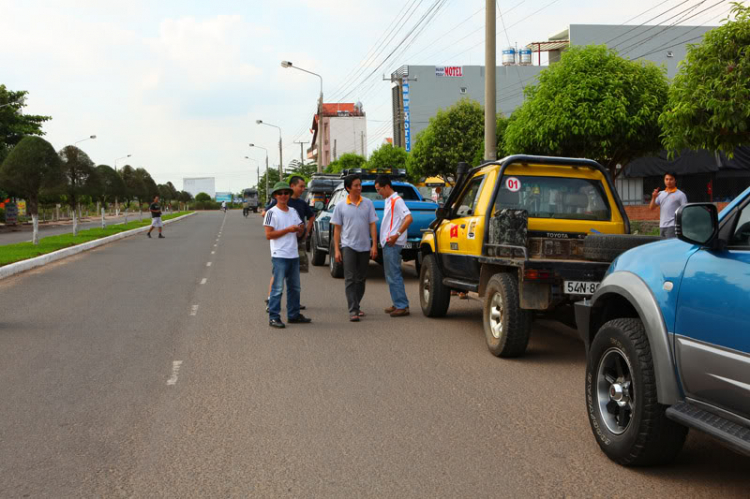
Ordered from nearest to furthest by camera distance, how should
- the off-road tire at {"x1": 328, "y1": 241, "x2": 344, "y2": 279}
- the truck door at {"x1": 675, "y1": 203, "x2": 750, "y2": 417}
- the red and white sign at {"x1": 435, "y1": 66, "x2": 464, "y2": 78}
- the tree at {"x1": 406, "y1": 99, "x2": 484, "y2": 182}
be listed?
the truck door at {"x1": 675, "y1": 203, "x2": 750, "y2": 417} < the off-road tire at {"x1": 328, "y1": 241, "x2": 344, "y2": 279} < the tree at {"x1": 406, "y1": 99, "x2": 484, "y2": 182} < the red and white sign at {"x1": 435, "y1": 66, "x2": 464, "y2": 78}

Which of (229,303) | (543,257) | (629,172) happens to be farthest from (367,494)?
(629,172)

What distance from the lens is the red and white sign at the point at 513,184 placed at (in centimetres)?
828

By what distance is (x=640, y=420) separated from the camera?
4121 mm

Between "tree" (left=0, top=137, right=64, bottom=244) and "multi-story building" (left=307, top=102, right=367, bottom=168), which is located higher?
"multi-story building" (left=307, top=102, right=367, bottom=168)

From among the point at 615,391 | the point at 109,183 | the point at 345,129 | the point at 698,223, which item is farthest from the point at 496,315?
the point at 345,129

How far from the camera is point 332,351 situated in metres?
7.91

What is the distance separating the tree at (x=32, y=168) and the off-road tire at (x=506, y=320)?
931 inches

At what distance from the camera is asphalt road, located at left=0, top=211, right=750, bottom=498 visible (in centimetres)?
419

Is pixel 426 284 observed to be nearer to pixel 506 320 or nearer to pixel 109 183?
pixel 506 320

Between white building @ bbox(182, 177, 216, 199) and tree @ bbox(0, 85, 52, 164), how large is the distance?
107644mm

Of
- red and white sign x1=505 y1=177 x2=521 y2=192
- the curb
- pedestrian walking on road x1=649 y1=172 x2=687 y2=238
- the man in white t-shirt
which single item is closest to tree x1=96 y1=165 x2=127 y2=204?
the curb

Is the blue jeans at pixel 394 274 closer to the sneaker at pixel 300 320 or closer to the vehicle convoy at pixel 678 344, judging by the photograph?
the sneaker at pixel 300 320

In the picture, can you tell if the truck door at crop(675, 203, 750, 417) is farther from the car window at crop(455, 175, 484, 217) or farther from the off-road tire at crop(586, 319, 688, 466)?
the car window at crop(455, 175, 484, 217)

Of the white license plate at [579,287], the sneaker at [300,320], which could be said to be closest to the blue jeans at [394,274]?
the sneaker at [300,320]
